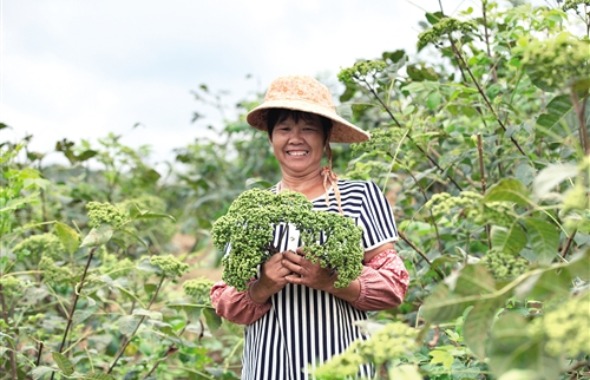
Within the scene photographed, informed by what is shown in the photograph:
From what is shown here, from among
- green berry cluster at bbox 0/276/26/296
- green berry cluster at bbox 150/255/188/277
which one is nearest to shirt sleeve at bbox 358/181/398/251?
green berry cluster at bbox 150/255/188/277

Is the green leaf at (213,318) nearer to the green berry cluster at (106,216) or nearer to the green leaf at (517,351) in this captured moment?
the green berry cluster at (106,216)

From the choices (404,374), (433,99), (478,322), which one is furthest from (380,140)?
(404,374)

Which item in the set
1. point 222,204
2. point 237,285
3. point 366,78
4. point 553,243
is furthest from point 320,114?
point 222,204

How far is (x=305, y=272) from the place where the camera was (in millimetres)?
1811

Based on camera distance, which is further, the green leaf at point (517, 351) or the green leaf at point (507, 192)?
the green leaf at point (507, 192)

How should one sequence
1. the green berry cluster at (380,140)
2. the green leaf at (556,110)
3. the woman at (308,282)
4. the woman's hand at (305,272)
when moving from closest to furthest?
the green leaf at (556,110) < the woman's hand at (305,272) < the woman at (308,282) < the green berry cluster at (380,140)

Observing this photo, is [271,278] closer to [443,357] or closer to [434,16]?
[443,357]

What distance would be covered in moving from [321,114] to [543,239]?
3.33 feet

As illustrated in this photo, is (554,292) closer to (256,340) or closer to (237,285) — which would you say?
(237,285)

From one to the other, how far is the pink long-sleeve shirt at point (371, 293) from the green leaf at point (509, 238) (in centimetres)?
79

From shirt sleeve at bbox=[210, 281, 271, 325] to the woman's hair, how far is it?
1.57ft

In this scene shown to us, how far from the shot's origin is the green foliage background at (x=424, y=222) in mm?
1068

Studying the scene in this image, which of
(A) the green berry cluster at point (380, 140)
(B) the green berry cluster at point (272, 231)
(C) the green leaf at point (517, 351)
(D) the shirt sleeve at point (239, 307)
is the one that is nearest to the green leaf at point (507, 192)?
(C) the green leaf at point (517, 351)

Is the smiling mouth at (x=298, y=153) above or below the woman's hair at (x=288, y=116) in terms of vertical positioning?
below
